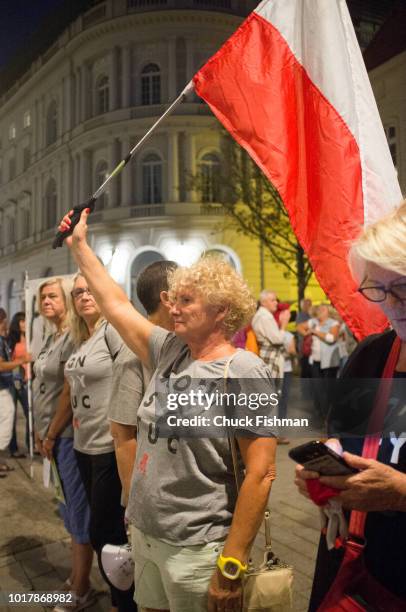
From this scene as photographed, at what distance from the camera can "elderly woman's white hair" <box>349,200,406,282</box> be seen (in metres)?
1.04

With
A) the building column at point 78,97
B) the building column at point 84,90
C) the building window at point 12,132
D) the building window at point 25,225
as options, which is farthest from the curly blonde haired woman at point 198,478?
the building window at point 25,225

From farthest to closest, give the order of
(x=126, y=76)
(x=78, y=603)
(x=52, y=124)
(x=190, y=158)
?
(x=190, y=158) → (x=126, y=76) → (x=52, y=124) → (x=78, y=603)

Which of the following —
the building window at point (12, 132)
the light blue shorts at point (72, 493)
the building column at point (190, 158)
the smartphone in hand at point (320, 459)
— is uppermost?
the building column at point (190, 158)

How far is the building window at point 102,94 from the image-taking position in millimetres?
17297

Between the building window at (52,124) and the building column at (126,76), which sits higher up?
the building column at (126,76)

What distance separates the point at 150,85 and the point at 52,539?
1763 cm

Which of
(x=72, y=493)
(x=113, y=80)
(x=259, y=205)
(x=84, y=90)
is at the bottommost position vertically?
(x=72, y=493)

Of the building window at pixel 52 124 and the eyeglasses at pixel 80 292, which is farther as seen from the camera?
the building window at pixel 52 124

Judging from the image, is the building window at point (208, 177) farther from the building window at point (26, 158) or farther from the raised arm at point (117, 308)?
the raised arm at point (117, 308)

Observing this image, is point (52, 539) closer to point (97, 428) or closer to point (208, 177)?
point (97, 428)

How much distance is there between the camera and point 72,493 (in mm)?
2764

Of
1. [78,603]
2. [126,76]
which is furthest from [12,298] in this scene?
[78,603]

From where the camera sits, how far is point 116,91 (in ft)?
58.1

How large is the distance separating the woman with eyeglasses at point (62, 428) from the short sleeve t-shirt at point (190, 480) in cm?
135
